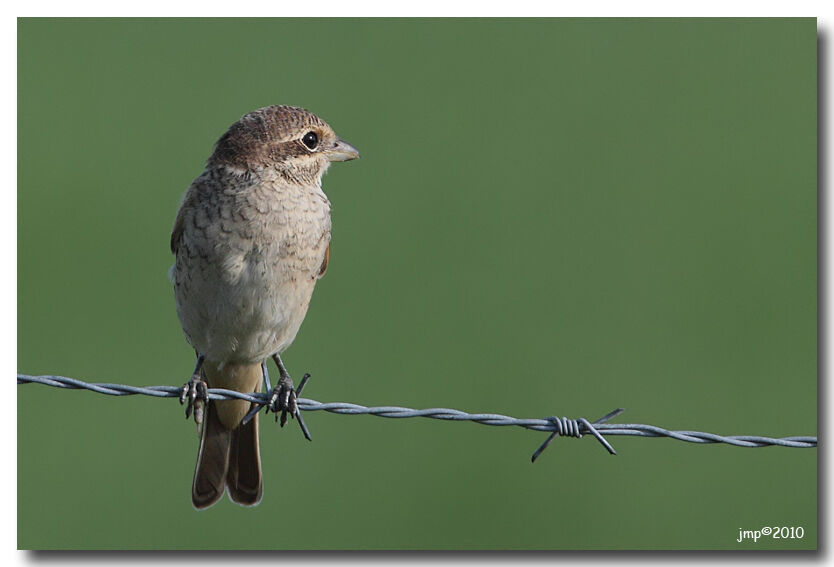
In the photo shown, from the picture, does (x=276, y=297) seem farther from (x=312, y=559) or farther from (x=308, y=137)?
(x=312, y=559)

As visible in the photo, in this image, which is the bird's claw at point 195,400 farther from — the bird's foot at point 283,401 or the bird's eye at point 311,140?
the bird's eye at point 311,140

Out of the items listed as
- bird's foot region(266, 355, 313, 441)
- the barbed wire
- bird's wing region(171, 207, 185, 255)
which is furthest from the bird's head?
the barbed wire

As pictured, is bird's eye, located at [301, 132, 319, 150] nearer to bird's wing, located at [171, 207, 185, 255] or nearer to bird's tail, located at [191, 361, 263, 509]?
bird's wing, located at [171, 207, 185, 255]

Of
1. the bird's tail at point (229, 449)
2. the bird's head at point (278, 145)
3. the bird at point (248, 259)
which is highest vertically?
the bird's head at point (278, 145)

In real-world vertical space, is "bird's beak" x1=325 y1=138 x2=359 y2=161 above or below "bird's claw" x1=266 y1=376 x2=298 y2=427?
above

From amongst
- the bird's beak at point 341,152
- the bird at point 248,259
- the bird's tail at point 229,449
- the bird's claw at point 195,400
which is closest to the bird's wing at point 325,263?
the bird at point 248,259

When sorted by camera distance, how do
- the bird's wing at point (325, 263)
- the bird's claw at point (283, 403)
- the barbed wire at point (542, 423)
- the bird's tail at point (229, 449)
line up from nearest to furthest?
the barbed wire at point (542, 423)
the bird's claw at point (283, 403)
the bird's wing at point (325, 263)
the bird's tail at point (229, 449)

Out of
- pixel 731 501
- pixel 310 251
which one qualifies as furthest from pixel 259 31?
pixel 731 501

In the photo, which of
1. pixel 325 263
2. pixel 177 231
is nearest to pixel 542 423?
pixel 325 263
